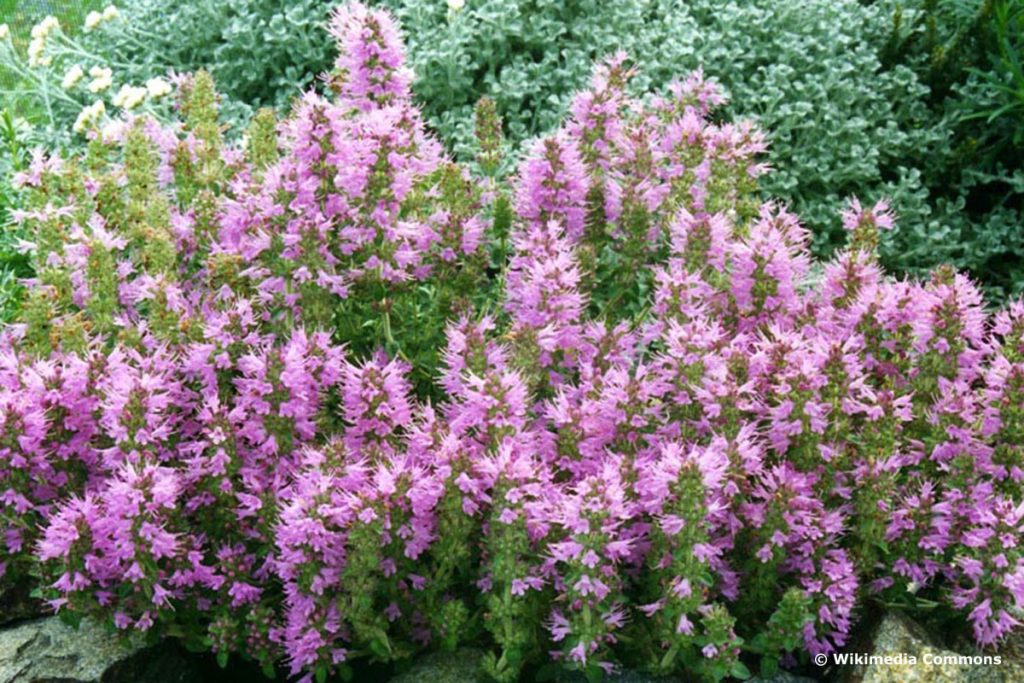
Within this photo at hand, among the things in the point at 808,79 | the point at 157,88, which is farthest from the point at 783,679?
the point at 157,88

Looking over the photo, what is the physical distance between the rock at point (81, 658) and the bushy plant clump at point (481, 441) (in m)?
0.12

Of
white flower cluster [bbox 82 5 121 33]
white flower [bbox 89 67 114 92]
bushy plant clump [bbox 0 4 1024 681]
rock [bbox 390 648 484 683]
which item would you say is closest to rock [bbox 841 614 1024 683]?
bushy plant clump [bbox 0 4 1024 681]

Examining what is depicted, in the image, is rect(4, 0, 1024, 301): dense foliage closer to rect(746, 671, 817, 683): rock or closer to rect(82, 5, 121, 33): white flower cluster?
rect(82, 5, 121, 33): white flower cluster

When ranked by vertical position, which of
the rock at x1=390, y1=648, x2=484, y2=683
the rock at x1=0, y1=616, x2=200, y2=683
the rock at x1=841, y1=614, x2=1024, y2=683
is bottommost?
the rock at x1=0, y1=616, x2=200, y2=683

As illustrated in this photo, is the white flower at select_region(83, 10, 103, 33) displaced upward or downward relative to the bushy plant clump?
downward

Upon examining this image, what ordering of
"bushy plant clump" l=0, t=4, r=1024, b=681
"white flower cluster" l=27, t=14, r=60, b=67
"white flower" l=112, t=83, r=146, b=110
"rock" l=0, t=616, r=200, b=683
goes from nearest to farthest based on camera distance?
"bushy plant clump" l=0, t=4, r=1024, b=681 < "rock" l=0, t=616, r=200, b=683 < "white flower" l=112, t=83, r=146, b=110 < "white flower cluster" l=27, t=14, r=60, b=67

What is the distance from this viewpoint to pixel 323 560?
2398 millimetres

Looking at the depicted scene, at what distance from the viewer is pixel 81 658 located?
8.86 feet

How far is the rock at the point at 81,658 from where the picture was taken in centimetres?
266

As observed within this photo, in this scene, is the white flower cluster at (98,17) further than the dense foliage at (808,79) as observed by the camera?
Yes

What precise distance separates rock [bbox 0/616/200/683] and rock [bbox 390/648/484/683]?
1.81 ft

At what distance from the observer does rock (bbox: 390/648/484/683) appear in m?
2.59

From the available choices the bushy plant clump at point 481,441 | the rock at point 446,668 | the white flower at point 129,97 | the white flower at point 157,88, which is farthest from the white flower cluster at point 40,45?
the rock at point 446,668

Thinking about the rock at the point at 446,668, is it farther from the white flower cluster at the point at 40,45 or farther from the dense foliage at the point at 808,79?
the white flower cluster at the point at 40,45
